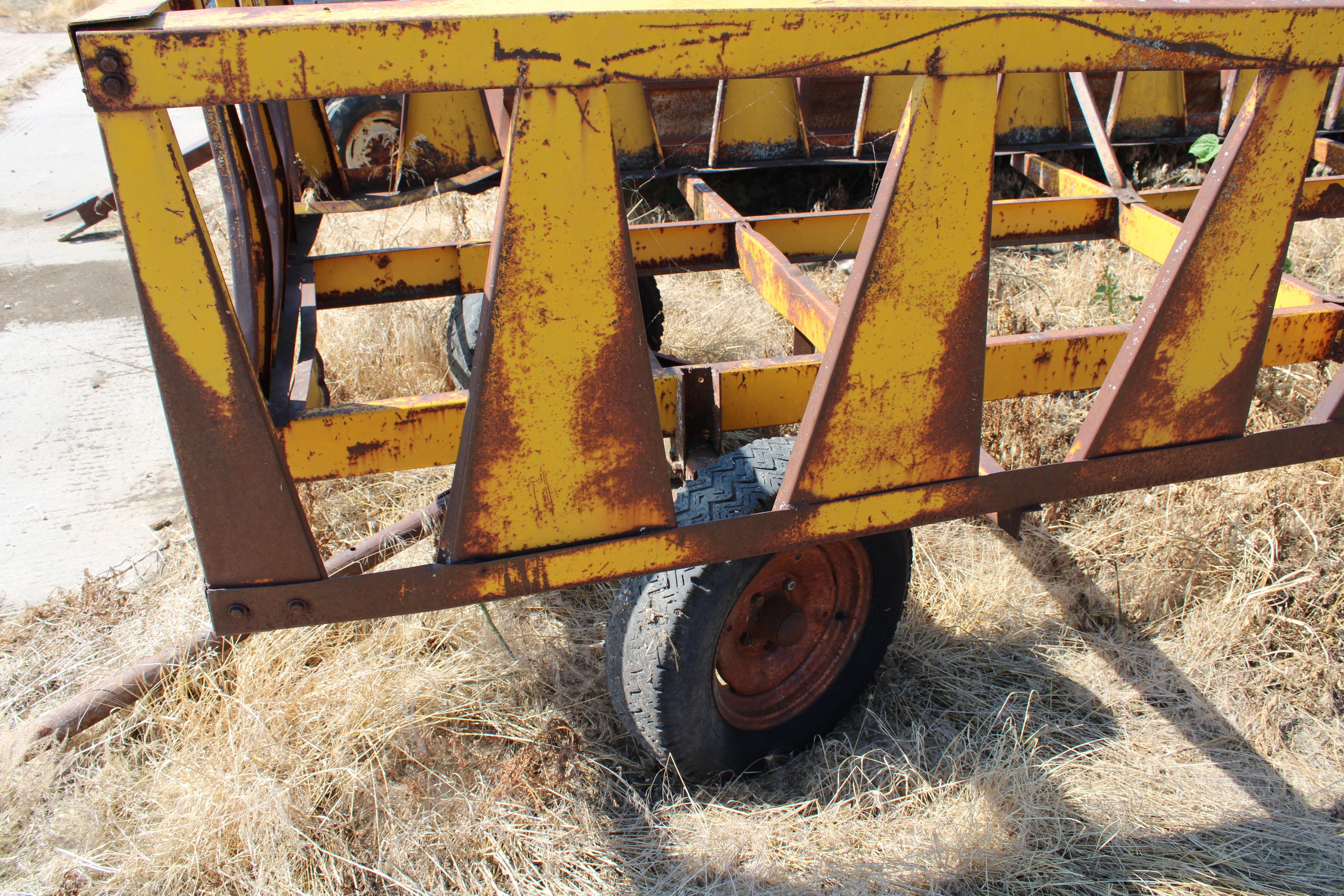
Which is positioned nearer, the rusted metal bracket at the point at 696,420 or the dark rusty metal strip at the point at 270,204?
the rusted metal bracket at the point at 696,420

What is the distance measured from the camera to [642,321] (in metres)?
1.52

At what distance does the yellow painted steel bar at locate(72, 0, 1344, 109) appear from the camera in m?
1.20

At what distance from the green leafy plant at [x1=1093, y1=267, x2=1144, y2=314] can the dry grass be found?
1093mm

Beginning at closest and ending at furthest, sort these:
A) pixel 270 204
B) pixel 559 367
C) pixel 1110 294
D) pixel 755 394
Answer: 1. pixel 559 367
2. pixel 755 394
3. pixel 270 204
4. pixel 1110 294

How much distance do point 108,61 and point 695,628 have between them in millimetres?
1484

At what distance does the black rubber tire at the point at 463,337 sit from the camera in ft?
11.3

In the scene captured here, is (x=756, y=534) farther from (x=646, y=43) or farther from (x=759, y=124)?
(x=759, y=124)

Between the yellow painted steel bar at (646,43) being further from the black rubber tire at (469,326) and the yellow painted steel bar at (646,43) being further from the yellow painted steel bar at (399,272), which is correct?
the black rubber tire at (469,326)

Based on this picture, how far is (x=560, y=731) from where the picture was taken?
242 cm

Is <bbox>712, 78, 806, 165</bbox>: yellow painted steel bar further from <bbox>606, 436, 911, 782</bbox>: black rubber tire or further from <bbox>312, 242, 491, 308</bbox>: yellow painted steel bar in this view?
<bbox>606, 436, 911, 782</bbox>: black rubber tire

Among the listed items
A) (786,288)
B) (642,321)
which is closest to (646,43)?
(642,321)

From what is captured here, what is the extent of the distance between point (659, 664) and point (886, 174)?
1157 mm

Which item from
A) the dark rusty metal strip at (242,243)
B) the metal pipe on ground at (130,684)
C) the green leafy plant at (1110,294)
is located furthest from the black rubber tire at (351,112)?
the green leafy plant at (1110,294)

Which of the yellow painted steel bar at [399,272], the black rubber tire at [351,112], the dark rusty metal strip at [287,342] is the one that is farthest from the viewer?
the black rubber tire at [351,112]
